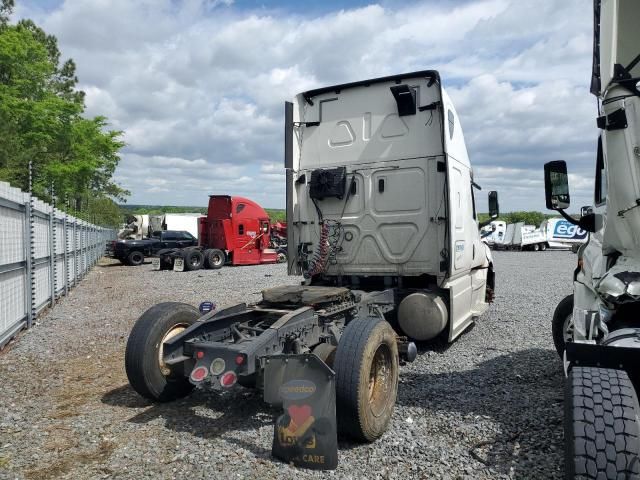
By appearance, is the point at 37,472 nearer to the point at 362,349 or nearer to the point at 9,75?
the point at 362,349

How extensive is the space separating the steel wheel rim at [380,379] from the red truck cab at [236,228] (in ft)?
57.5

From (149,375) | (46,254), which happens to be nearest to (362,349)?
(149,375)

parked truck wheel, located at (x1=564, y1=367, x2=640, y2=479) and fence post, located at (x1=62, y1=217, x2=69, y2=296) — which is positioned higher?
fence post, located at (x1=62, y1=217, x2=69, y2=296)

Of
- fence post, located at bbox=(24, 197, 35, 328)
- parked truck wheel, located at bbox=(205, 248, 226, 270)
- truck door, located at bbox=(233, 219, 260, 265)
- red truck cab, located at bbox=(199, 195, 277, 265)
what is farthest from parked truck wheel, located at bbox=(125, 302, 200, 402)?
truck door, located at bbox=(233, 219, 260, 265)

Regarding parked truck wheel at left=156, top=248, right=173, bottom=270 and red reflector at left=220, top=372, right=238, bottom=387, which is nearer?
red reflector at left=220, top=372, right=238, bottom=387

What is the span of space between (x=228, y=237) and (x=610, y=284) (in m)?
19.1

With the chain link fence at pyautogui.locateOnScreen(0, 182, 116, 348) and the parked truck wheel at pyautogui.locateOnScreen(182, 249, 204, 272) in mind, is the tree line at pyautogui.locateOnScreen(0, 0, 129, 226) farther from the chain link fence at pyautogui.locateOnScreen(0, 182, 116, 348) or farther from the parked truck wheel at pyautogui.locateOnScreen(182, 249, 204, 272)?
the chain link fence at pyautogui.locateOnScreen(0, 182, 116, 348)

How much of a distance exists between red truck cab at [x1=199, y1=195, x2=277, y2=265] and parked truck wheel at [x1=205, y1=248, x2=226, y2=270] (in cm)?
53

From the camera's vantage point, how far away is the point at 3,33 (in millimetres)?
26641

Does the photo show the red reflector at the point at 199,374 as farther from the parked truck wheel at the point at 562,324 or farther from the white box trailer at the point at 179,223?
the white box trailer at the point at 179,223

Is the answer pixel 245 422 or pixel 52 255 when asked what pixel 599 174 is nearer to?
pixel 245 422

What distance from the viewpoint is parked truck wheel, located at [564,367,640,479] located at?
2127mm

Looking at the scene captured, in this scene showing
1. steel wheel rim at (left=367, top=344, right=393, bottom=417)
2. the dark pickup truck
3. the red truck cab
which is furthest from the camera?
the dark pickup truck

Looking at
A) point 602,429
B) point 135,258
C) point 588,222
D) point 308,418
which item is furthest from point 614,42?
point 135,258
